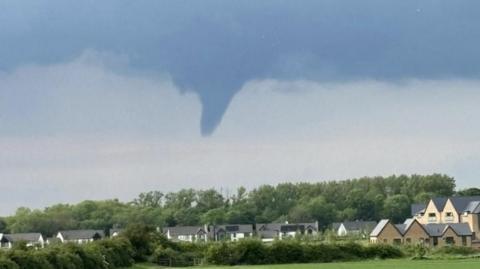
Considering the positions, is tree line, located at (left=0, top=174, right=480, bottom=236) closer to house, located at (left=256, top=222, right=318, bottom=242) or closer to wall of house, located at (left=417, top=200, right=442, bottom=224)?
house, located at (left=256, top=222, right=318, bottom=242)

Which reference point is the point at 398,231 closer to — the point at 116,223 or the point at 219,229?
the point at 219,229

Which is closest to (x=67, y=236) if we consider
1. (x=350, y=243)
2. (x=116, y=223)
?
(x=116, y=223)

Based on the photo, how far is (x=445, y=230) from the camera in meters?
108

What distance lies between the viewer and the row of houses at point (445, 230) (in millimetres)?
107062

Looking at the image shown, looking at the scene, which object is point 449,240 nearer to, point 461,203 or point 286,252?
point 461,203

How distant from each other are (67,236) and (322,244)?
7270 centimetres

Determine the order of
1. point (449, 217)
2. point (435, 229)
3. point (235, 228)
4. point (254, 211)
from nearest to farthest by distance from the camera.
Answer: point (435, 229)
point (449, 217)
point (235, 228)
point (254, 211)

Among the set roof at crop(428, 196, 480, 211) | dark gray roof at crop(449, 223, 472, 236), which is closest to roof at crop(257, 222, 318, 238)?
roof at crop(428, 196, 480, 211)

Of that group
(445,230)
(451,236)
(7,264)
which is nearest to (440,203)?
(445,230)

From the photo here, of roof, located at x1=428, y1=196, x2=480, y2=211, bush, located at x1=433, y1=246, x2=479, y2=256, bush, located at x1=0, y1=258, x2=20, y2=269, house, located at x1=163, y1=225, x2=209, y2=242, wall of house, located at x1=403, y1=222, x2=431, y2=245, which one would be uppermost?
roof, located at x1=428, y1=196, x2=480, y2=211

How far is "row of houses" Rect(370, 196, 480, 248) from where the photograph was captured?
351 ft

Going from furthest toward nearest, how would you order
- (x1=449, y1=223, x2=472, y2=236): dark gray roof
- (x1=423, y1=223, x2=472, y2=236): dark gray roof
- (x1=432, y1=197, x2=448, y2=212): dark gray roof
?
(x1=432, y1=197, x2=448, y2=212): dark gray roof → (x1=449, y1=223, x2=472, y2=236): dark gray roof → (x1=423, y1=223, x2=472, y2=236): dark gray roof

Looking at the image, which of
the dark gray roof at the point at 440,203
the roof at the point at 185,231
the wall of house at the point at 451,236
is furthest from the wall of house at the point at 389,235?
the roof at the point at 185,231

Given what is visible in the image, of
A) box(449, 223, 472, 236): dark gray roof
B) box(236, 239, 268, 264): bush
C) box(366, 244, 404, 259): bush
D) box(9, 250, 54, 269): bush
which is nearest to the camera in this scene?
box(9, 250, 54, 269): bush
